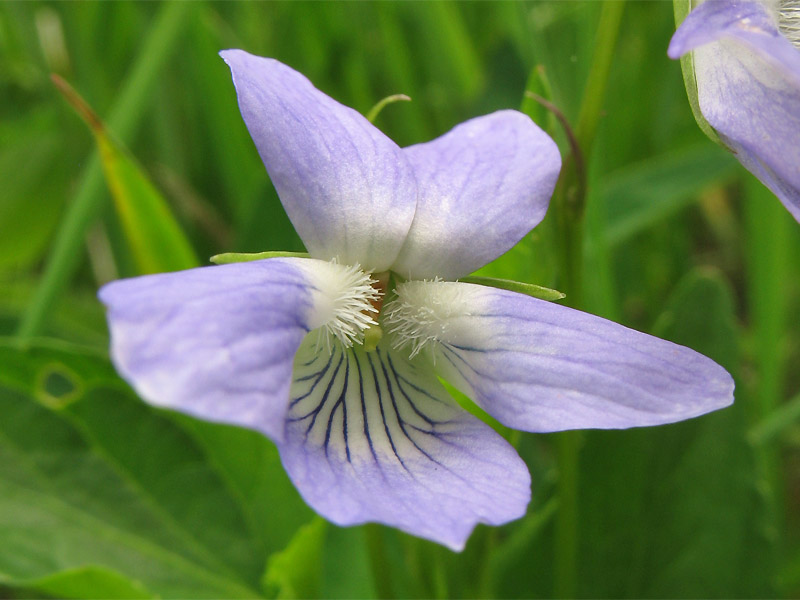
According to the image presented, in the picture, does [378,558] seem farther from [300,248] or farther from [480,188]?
[300,248]

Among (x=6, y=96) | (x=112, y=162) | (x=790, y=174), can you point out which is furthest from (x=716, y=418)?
(x=6, y=96)

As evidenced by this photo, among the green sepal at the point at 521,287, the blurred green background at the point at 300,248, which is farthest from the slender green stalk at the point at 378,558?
the green sepal at the point at 521,287

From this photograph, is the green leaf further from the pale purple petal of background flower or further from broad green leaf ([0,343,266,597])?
the pale purple petal of background flower

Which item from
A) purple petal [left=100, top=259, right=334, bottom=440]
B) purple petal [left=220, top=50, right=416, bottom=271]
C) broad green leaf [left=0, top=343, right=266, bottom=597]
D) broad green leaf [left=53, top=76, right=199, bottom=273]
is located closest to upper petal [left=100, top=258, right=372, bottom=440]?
purple petal [left=100, top=259, right=334, bottom=440]

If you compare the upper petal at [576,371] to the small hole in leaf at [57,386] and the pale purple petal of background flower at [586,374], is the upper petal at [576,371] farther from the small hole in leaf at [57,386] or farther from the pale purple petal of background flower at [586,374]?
the small hole in leaf at [57,386]

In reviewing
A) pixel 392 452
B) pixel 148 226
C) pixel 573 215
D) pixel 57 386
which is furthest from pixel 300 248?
pixel 392 452

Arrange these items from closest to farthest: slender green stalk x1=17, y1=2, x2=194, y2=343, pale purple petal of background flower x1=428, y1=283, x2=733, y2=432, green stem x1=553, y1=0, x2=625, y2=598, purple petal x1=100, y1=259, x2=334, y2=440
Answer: purple petal x1=100, y1=259, x2=334, y2=440 < pale purple petal of background flower x1=428, y1=283, x2=733, y2=432 < green stem x1=553, y1=0, x2=625, y2=598 < slender green stalk x1=17, y1=2, x2=194, y2=343

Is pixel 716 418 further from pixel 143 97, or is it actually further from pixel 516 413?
pixel 143 97
